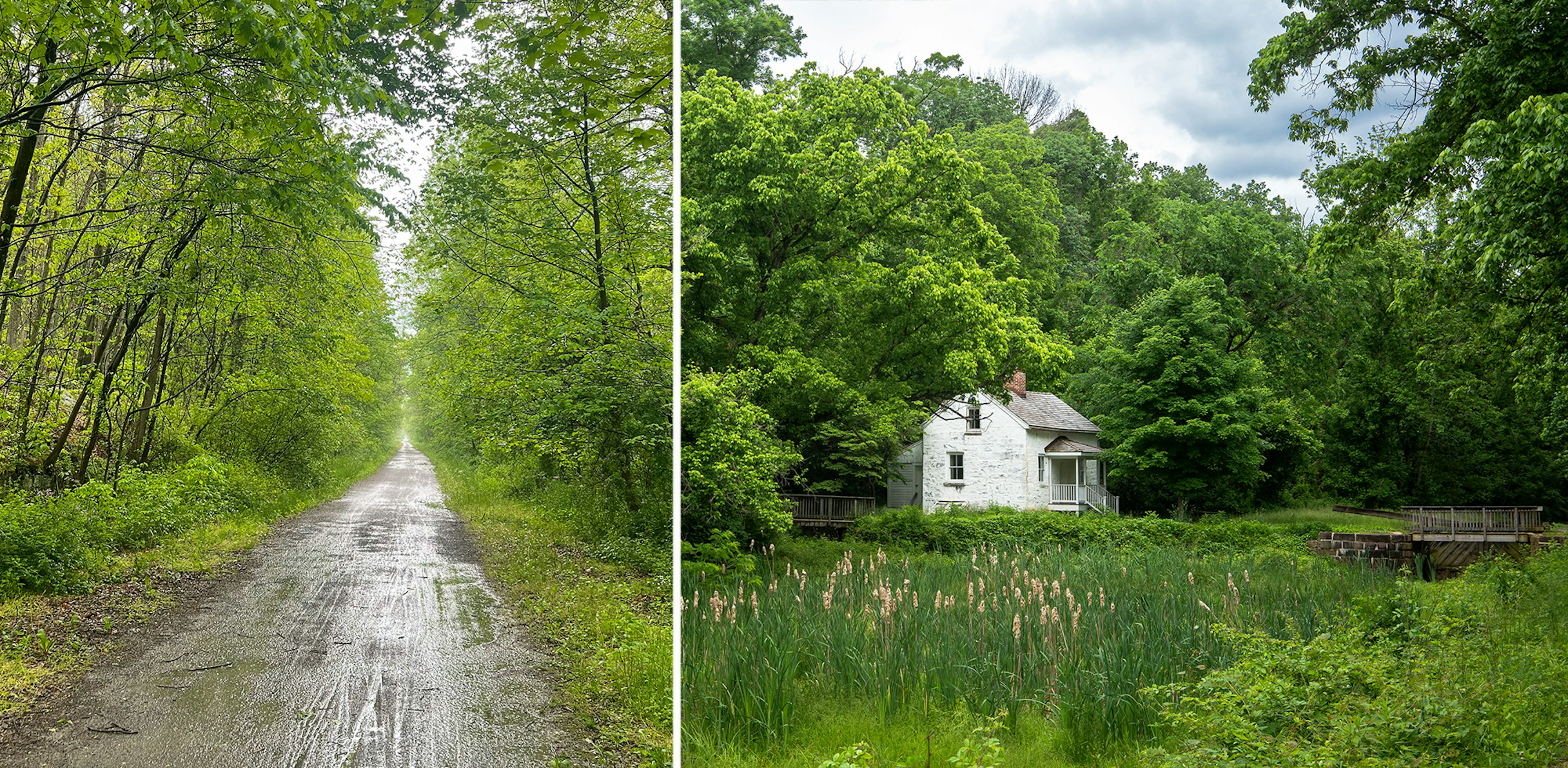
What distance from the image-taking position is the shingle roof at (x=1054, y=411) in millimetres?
10039

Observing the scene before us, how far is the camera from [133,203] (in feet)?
22.5

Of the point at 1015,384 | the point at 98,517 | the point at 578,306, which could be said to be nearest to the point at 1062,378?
the point at 1015,384

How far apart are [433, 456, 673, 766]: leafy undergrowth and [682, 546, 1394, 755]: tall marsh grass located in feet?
2.80

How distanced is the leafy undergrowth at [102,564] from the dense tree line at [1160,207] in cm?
367

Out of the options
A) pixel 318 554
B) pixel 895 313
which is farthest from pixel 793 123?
pixel 318 554

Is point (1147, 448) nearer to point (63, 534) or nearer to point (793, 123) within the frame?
point (793, 123)

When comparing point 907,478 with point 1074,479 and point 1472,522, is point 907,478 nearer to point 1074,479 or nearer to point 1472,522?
point 1472,522

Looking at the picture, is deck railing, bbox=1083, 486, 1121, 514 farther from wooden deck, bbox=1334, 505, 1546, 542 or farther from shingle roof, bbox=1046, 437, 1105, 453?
wooden deck, bbox=1334, 505, 1546, 542

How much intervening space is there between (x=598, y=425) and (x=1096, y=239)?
8.10 metres

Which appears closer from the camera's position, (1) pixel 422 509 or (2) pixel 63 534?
(2) pixel 63 534

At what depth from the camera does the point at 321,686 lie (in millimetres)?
4387

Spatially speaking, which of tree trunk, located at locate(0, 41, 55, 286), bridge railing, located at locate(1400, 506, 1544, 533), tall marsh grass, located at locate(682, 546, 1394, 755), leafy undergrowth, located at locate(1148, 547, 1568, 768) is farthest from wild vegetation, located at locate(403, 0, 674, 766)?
bridge railing, located at locate(1400, 506, 1544, 533)

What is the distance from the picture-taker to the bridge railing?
4.45 m

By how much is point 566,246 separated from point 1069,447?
7583 mm
